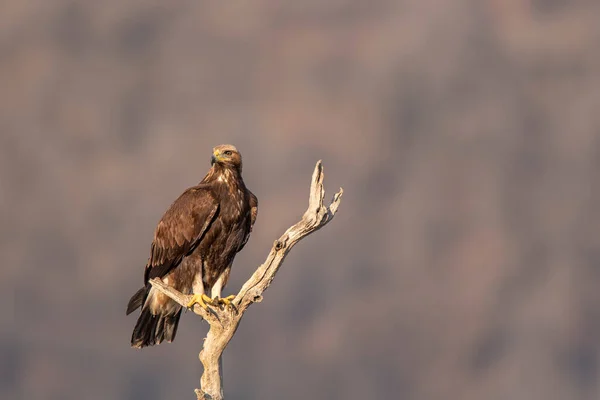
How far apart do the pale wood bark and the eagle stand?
71cm

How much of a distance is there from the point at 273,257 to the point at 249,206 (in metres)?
1.47

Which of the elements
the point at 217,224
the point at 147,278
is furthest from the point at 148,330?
the point at 217,224

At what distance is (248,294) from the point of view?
29.9 ft

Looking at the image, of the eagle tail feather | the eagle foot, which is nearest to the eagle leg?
the eagle foot

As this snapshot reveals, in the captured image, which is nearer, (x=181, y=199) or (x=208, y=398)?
(x=208, y=398)

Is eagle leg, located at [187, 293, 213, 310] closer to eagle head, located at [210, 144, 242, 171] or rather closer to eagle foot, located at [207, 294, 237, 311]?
eagle foot, located at [207, 294, 237, 311]

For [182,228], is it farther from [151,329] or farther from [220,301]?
[151,329]

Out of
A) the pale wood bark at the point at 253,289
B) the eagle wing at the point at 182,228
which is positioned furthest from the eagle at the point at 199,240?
the pale wood bark at the point at 253,289

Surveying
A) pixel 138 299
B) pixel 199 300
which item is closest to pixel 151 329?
pixel 138 299

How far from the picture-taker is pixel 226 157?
33.8ft

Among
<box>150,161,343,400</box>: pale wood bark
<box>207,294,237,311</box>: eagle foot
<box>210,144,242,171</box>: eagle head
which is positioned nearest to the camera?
<box>150,161,343,400</box>: pale wood bark

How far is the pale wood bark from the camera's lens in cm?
889

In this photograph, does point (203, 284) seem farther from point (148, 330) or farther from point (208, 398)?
point (208, 398)

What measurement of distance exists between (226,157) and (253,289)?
182cm
